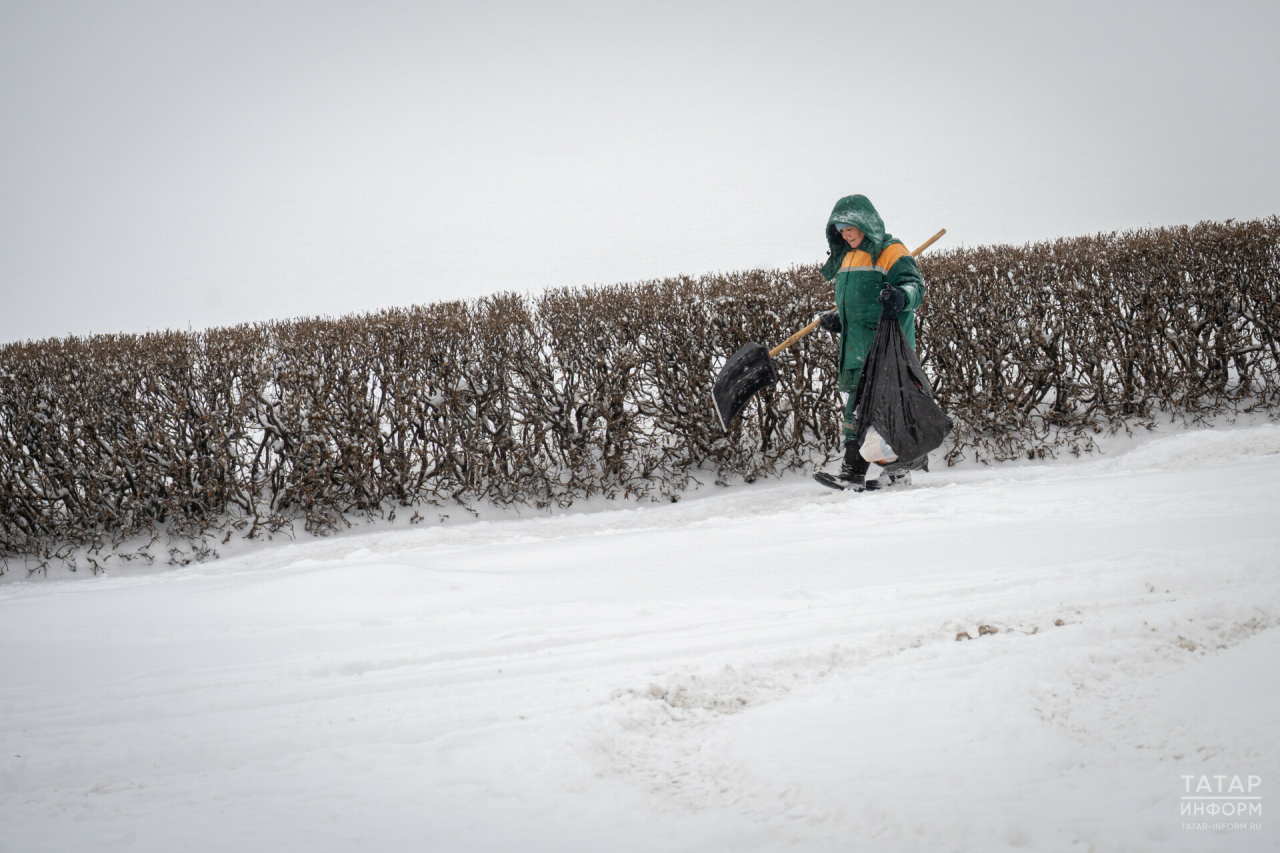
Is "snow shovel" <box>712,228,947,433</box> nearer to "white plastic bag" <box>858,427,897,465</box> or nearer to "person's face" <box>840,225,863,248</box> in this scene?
"person's face" <box>840,225,863,248</box>

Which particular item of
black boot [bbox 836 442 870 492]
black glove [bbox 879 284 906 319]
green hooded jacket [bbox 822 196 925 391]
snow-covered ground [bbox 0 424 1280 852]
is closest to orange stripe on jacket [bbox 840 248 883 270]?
green hooded jacket [bbox 822 196 925 391]

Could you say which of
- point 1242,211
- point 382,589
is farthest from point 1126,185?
point 382,589

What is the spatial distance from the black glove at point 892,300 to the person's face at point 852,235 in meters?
0.55

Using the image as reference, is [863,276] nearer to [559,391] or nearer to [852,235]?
[852,235]

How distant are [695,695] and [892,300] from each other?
3.80 meters

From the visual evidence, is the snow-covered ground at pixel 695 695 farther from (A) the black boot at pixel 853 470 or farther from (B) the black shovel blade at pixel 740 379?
(B) the black shovel blade at pixel 740 379

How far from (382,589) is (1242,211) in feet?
73.8

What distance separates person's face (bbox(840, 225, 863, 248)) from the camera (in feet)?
19.6

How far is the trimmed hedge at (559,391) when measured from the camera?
21.9 ft

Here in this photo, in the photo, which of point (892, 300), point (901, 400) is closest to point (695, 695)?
point (901, 400)

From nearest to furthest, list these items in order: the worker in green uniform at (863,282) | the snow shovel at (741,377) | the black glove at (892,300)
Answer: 1. the black glove at (892,300)
2. the worker in green uniform at (863,282)
3. the snow shovel at (741,377)

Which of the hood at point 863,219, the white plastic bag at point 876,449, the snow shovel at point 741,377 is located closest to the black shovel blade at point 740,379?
the snow shovel at point 741,377

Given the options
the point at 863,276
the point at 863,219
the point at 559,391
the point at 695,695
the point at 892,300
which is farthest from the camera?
the point at 559,391

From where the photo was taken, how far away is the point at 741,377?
21.9 ft
